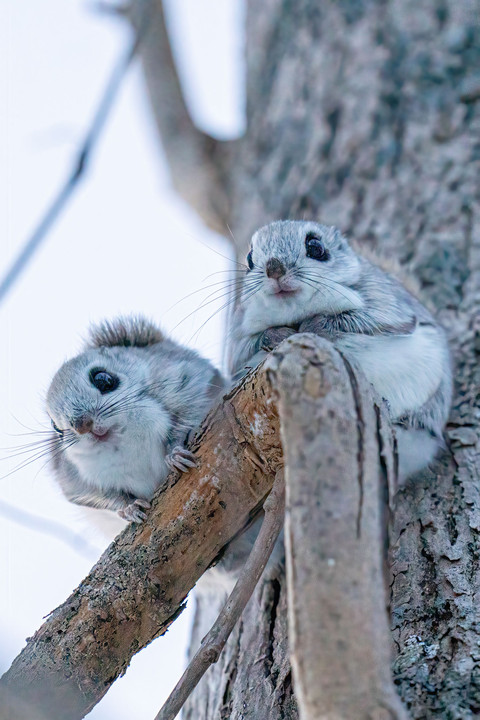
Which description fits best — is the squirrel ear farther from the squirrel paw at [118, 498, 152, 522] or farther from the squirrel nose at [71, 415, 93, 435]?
the squirrel paw at [118, 498, 152, 522]

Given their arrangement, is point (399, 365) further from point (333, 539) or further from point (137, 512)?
point (333, 539)

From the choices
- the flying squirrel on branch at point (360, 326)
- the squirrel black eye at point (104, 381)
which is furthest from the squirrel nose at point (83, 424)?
the flying squirrel on branch at point (360, 326)

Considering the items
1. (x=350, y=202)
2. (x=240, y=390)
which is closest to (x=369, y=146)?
(x=350, y=202)

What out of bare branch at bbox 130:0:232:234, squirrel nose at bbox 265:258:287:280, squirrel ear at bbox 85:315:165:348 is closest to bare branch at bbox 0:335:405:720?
squirrel nose at bbox 265:258:287:280

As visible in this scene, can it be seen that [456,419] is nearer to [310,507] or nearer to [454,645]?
[454,645]

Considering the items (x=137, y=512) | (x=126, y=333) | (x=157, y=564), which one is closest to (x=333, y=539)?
(x=157, y=564)

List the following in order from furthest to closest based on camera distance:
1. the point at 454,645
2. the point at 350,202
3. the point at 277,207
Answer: the point at 277,207 → the point at 350,202 → the point at 454,645
